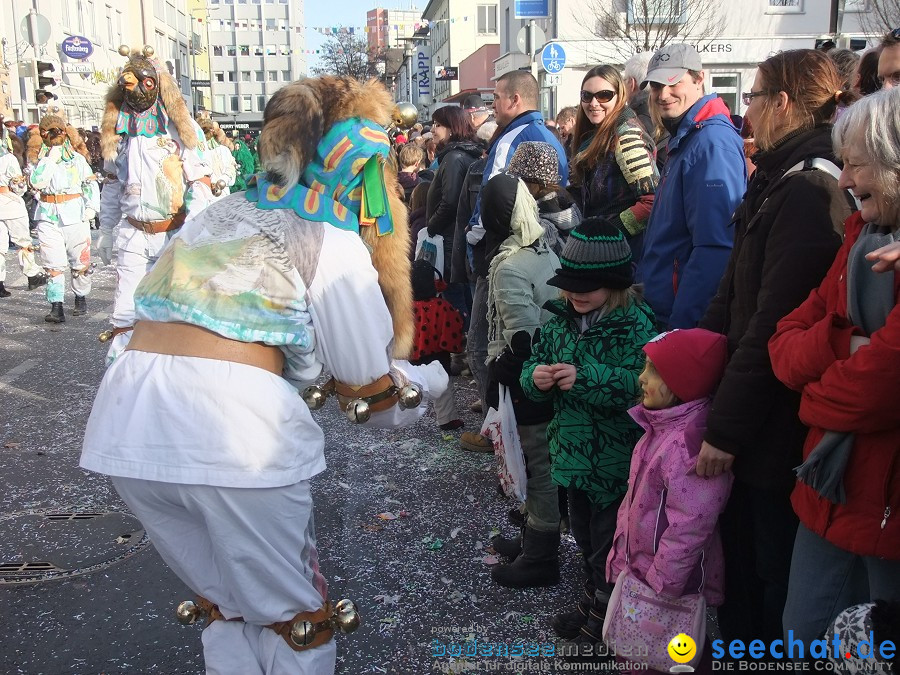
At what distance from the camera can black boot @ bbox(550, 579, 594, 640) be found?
3131 mm

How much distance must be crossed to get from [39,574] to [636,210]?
3384 mm

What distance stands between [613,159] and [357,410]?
2610 millimetres

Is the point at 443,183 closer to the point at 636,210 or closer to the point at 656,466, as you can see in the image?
the point at 636,210

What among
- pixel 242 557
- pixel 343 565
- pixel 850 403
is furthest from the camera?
pixel 343 565

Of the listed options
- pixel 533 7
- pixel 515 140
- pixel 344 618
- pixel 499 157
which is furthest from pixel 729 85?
pixel 344 618

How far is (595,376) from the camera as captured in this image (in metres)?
2.88

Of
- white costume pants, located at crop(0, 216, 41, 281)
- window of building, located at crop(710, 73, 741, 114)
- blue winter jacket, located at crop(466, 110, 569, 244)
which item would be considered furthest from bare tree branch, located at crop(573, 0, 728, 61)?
blue winter jacket, located at crop(466, 110, 569, 244)

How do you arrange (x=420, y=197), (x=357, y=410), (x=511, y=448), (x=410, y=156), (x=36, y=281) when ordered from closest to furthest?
(x=357, y=410) → (x=511, y=448) → (x=420, y=197) → (x=410, y=156) → (x=36, y=281)

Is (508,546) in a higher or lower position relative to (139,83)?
lower

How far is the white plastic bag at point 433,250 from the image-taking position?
6.01 meters

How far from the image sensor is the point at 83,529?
415 cm

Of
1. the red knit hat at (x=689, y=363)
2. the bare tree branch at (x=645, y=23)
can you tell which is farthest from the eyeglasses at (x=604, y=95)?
the bare tree branch at (x=645, y=23)

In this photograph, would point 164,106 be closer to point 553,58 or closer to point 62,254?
point 62,254

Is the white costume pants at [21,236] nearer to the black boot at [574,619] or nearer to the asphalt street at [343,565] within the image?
the asphalt street at [343,565]
